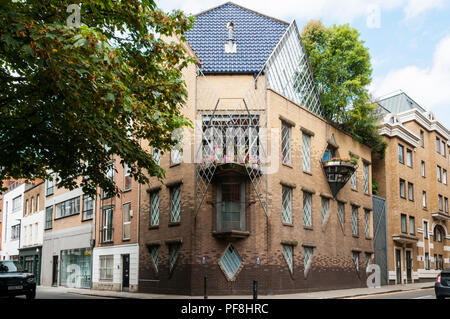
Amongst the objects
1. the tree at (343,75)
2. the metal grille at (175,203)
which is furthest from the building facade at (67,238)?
the tree at (343,75)

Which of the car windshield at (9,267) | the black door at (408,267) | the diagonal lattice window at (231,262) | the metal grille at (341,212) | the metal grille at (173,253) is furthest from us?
the black door at (408,267)

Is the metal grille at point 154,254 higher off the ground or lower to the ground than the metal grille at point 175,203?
lower

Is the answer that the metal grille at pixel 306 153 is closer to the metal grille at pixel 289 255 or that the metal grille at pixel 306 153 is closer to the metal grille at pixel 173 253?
the metal grille at pixel 289 255

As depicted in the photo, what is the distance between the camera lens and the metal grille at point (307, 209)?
2791 centimetres

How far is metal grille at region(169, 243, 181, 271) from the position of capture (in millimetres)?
24734

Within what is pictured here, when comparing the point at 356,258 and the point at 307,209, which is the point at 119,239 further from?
the point at 356,258

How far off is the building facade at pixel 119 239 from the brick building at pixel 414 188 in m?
19.5

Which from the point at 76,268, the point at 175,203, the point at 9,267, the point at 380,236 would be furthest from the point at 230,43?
the point at 76,268

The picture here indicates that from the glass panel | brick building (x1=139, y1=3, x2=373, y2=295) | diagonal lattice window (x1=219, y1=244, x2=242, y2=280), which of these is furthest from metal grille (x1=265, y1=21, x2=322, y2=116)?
the glass panel

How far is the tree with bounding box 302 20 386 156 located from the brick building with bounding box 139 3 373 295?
464 cm

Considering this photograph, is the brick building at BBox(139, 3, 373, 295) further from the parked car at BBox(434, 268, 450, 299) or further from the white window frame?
the parked car at BBox(434, 268, 450, 299)

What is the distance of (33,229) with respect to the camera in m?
45.0

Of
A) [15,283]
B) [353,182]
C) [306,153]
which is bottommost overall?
[15,283]

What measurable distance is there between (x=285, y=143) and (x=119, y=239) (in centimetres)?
1146
